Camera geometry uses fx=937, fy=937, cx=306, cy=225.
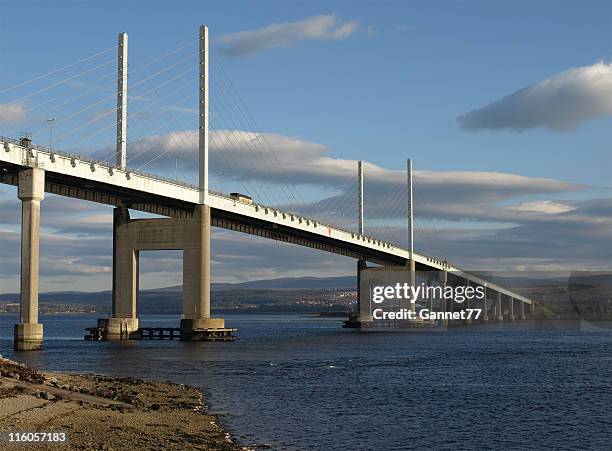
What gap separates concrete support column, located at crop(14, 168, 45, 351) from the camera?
221ft

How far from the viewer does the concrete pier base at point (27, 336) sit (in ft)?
224

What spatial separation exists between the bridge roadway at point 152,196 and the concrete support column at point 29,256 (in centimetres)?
147

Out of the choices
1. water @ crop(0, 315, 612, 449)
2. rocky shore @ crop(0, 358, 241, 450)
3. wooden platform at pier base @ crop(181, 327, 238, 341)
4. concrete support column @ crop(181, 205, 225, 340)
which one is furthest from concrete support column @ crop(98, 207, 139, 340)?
rocky shore @ crop(0, 358, 241, 450)

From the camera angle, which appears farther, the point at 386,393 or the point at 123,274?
the point at 123,274

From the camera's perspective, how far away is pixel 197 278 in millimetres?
91438

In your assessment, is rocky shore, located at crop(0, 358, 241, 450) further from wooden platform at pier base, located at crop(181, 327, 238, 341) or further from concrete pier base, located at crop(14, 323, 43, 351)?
wooden platform at pier base, located at crop(181, 327, 238, 341)

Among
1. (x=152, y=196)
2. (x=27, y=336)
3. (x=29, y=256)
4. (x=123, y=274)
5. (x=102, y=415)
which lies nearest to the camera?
(x=102, y=415)

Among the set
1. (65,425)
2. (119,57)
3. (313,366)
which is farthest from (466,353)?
(65,425)

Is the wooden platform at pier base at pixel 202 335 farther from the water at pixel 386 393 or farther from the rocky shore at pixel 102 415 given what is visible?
the rocky shore at pixel 102 415

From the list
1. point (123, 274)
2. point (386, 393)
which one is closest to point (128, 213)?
point (123, 274)

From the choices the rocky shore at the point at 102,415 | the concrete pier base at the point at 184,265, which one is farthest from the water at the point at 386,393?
the concrete pier base at the point at 184,265

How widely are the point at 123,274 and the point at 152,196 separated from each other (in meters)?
11.1

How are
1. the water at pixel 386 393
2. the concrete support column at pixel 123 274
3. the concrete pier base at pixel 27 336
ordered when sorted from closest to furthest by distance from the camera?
the water at pixel 386 393
the concrete pier base at pixel 27 336
the concrete support column at pixel 123 274

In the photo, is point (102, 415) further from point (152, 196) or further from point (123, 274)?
point (123, 274)
